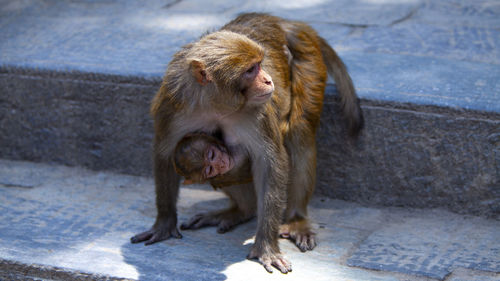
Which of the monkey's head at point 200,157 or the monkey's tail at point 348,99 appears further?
the monkey's tail at point 348,99

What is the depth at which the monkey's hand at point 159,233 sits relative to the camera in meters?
3.77

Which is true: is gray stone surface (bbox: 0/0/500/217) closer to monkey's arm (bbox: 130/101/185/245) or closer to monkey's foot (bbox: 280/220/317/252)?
monkey's foot (bbox: 280/220/317/252)

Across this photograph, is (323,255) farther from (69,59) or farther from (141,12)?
(141,12)

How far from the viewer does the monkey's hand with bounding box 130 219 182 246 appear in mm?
3768

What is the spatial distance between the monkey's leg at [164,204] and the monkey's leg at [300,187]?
0.64 meters

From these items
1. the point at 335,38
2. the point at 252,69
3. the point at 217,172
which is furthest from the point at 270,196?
the point at 335,38

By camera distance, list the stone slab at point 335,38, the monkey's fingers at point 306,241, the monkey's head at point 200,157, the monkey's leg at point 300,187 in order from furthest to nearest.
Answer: the stone slab at point 335,38, the monkey's leg at point 300,187, the monkey's fingers at point 306,241, the monkey's head at point 200,157

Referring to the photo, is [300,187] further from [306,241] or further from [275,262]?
[275,262]

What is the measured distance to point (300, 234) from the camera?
3.84 meters

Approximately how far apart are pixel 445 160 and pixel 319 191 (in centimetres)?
85

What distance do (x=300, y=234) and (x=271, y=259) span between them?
414 mm

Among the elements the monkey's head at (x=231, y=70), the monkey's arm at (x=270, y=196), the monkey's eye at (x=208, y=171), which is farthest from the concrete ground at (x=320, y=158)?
the monkey's head at (x=231, y=70)

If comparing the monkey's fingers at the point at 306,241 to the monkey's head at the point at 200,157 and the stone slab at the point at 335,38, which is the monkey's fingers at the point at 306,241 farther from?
the stone slab at the point at 335,38

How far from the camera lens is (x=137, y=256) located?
356 centimetres
